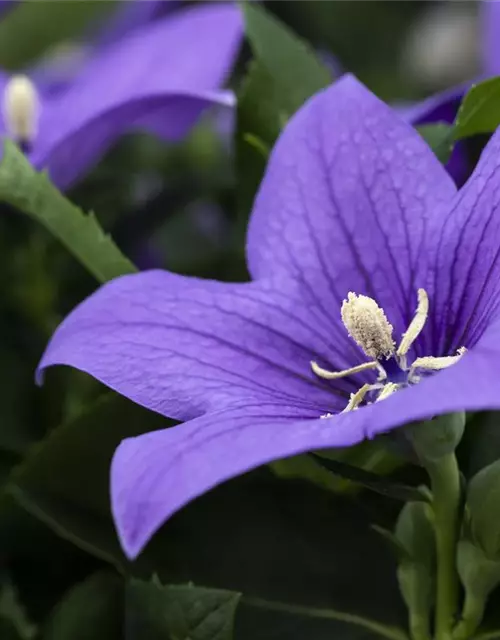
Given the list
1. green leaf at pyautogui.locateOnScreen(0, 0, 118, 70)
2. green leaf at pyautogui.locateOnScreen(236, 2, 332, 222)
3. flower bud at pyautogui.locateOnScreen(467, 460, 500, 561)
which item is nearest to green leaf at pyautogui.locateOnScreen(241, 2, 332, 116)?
green leaf at pyautogui.locateOnScreen(236, 2, 332, 222)

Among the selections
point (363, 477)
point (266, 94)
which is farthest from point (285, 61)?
point (363, 477)

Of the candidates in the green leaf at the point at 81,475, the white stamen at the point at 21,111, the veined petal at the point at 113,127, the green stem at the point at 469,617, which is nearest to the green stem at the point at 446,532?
the green stem at the point at 469,617

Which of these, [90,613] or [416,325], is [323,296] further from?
[90,613]

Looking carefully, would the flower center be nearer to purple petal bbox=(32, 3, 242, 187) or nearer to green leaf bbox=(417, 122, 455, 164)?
green leaf bbox=(417, 122, 455, 164)

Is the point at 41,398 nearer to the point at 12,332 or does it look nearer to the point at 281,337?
the point at 12,332

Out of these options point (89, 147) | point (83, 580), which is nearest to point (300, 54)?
point (89, 147)

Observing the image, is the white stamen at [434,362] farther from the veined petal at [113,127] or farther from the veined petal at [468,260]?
the veined petal at [113,127]

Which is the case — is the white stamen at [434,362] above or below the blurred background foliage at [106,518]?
above
